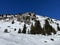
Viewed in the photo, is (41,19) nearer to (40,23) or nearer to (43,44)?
(40,23)

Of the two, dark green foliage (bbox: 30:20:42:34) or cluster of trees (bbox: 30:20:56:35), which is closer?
dark green foliage (bbox: 30:20:42:34)

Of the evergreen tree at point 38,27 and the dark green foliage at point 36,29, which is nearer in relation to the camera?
the dark green foliage at point 36,29

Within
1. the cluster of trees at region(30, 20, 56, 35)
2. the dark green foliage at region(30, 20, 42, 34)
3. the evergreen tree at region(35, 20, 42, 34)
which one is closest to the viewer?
the dark green foliage at region(30, 20, 42, 34)

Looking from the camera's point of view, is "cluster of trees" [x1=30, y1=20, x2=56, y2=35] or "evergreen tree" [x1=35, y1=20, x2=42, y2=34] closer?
"cluster of trees" [x1=30, y1=20, x2=56, y2=35]

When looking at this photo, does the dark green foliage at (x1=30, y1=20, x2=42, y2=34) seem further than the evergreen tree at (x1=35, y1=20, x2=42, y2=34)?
No

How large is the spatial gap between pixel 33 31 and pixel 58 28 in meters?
16.8

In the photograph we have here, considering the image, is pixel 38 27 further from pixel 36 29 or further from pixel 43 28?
pixel 36 29

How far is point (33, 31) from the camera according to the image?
7662cm

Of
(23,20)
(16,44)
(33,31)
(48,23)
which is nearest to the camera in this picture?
(16,44)

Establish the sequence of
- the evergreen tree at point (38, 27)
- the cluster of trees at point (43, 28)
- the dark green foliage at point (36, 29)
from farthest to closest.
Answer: the evergreen tree at point (38, 27) < the cluster of trees at point (43, 28) < the dark green foliage at point (36, 29)

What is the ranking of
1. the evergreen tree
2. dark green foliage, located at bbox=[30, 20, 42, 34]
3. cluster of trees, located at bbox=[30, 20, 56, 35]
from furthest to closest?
the evergreen tree, cluster of trees, located at bbox=[30, 20, 56, 35], dark green foliage, located at bbox=[30, 20, 42, 34]

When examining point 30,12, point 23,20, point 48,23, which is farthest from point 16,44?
point 30,12

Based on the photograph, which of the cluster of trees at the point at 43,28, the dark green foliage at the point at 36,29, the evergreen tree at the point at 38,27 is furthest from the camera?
the evergreen tree at the point at 38,27

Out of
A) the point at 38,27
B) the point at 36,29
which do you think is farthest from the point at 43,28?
the point at 36,29
